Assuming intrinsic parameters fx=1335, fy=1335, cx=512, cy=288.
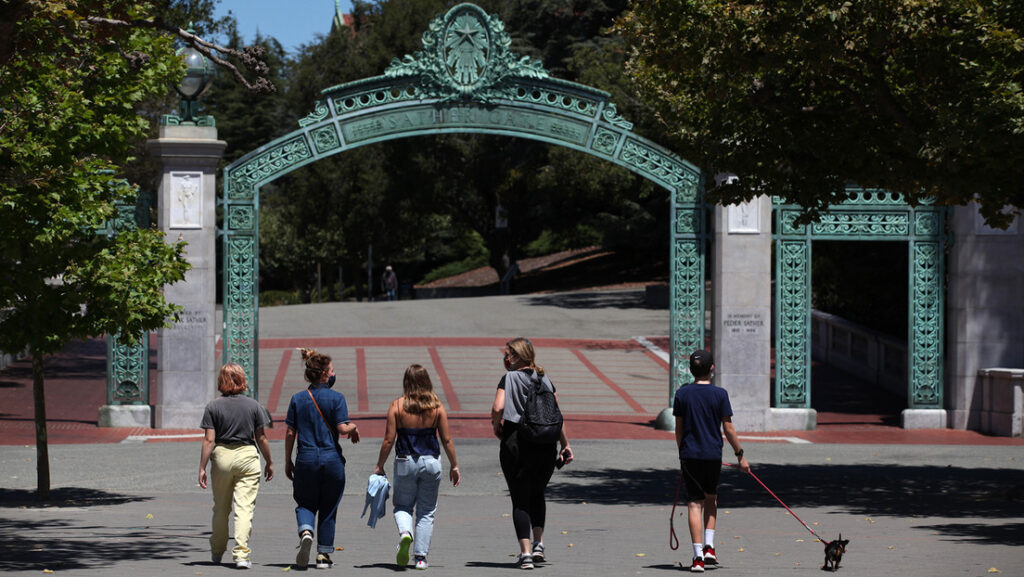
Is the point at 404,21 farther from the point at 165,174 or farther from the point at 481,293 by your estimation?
the point at 165,174

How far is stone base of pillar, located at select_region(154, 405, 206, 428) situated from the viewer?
59.8 feet

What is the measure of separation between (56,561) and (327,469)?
192 cm

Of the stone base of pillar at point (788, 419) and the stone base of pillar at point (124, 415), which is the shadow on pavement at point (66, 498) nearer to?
→ the stone base of pillar at point (124, 415)

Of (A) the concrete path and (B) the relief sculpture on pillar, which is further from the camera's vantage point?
(B) the relief sculpture on pillar

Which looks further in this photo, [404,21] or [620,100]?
[404,21]

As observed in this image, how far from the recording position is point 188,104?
60.3 ft

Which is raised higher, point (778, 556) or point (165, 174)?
point (165, 174)

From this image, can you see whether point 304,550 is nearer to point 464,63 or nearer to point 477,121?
point 477,121

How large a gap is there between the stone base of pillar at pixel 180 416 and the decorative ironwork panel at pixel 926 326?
1016cm

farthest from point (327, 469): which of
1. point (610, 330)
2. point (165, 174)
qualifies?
point (610, 330)

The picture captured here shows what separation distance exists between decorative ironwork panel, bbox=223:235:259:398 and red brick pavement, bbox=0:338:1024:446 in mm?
1194

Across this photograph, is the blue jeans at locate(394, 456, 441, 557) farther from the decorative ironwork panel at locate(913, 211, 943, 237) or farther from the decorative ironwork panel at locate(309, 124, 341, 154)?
the decorative ironwork panel at locate(913, 211, 943, 237)

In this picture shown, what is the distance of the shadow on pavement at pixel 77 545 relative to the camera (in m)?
8.84

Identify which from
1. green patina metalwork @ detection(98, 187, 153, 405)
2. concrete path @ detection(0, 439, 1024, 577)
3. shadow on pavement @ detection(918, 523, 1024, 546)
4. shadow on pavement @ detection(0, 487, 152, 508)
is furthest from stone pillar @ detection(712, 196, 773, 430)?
shadow on pavement @ detection(0, 487, 152, 508)
